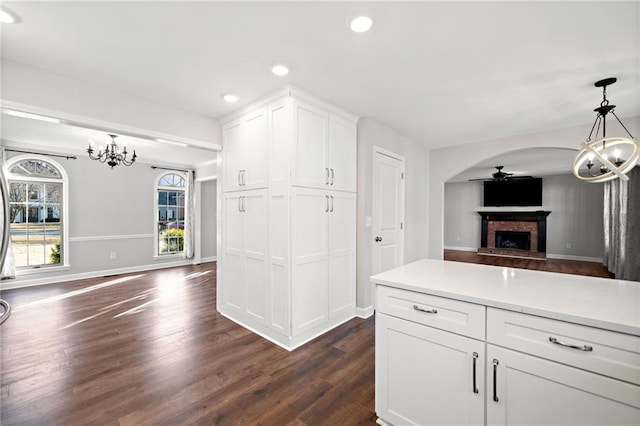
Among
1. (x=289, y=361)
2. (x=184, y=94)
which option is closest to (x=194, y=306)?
(x=289, y=361)

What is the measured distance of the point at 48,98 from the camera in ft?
7.39

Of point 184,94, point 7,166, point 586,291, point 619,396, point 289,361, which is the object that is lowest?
point 289,361

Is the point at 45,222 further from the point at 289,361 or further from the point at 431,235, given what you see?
the point at 431,235

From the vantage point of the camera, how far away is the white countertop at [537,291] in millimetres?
1072

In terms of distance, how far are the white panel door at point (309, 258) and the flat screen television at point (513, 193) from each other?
8288 millimetres

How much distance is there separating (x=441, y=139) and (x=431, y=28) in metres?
3.02

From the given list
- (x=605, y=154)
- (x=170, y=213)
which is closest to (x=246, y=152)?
(x=605, y=154)

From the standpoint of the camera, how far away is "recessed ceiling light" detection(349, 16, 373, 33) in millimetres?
1668

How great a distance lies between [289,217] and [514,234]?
29.2 ft

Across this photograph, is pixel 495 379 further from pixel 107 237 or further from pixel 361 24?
pixel 107 237

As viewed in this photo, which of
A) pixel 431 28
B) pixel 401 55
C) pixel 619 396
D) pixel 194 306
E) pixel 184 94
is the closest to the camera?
pixel 619 396

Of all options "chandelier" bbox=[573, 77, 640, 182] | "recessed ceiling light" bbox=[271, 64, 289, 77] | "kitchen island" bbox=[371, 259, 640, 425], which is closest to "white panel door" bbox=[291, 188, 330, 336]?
"recessed ceiling light" bbox=[271, 64, 289, 77]

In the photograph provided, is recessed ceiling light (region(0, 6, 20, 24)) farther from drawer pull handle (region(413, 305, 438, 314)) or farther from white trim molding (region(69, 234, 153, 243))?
white trim molding (region(69, 234, 153, 243))

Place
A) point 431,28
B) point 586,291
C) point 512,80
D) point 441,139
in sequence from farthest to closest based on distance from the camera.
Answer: point 441,139, point 512,80, point 431,28, point 586,291
